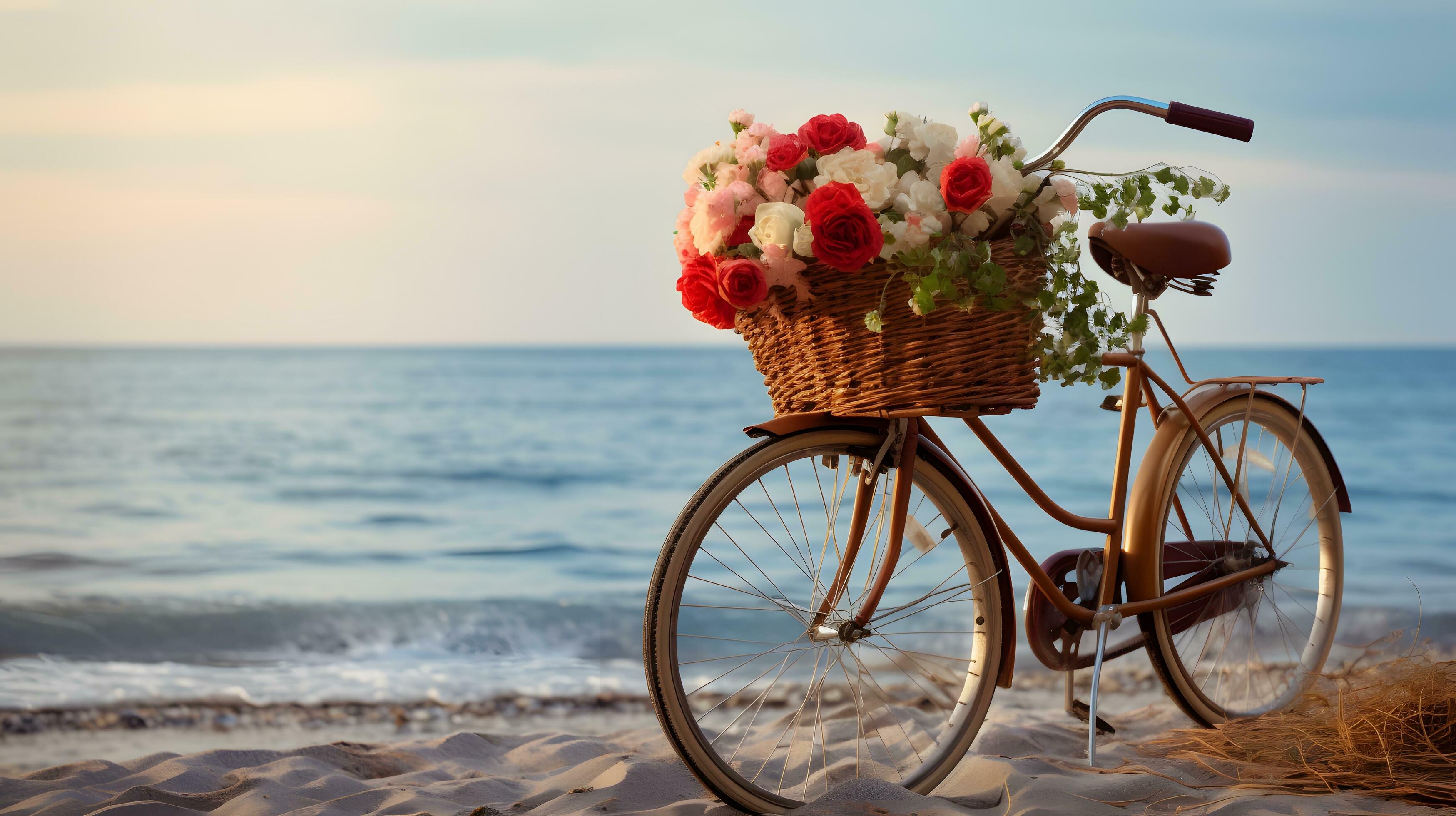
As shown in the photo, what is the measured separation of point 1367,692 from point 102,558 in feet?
25.4

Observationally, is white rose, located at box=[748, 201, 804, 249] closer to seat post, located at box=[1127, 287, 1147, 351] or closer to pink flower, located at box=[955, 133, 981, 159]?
pink flower, located at box=[955, 133, 981, 159]


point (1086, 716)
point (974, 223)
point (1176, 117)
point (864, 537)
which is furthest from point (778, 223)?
point (1086, 716)

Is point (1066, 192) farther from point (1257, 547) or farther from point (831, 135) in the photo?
point (1257, 547)

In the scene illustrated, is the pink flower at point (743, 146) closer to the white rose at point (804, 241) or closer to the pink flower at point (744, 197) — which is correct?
the pink flower at point (744, 197)

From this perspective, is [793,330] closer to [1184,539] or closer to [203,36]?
[1184,539]

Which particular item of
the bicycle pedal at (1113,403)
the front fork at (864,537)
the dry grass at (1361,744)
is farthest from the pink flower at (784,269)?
the dry grass at (1361,744)

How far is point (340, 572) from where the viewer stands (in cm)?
704

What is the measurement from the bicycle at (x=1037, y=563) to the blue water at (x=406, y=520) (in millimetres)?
1853

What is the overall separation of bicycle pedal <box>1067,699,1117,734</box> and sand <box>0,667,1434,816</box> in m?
0.05

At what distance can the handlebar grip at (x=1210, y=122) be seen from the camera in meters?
2.10

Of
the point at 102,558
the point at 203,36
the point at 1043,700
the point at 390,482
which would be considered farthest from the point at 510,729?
the point at 203,36

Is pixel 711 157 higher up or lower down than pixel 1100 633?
higher up

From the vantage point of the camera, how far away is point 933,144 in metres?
1.96

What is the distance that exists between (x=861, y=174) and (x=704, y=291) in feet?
1.27
